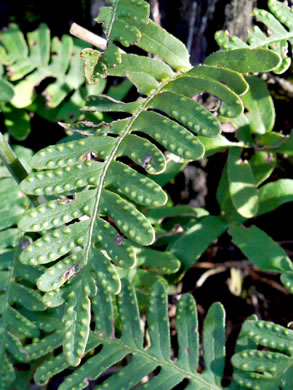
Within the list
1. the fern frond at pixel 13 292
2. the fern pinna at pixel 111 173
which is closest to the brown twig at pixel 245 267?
the fern frond at pixel 13 292

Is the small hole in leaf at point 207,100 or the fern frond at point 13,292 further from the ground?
the small hole in leaf at point 207,100

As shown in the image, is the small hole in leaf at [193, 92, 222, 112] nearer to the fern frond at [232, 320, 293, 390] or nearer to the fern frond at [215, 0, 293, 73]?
the fern frond at [215, 0, 293, 73]

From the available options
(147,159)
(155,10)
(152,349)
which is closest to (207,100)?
(155,10)

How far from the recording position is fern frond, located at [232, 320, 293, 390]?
1596mm

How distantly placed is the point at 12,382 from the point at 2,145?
1081 mm

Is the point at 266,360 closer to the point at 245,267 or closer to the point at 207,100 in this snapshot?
the point at 245,267

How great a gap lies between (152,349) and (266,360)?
44 centimetres

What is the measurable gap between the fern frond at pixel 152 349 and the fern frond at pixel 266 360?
115 mm

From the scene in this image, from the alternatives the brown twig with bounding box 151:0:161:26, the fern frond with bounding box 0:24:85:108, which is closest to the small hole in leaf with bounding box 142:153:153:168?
the brown twig with bounding box 151:0:161:26

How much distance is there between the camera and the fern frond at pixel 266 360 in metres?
1.60

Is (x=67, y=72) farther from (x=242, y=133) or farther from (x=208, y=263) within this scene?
(x=208, y=263)

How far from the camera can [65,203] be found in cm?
146

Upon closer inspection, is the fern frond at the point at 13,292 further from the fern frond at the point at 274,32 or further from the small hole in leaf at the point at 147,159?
the fern frond at the point at 274,32

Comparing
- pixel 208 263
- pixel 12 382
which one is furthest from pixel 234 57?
pixel 12 382
